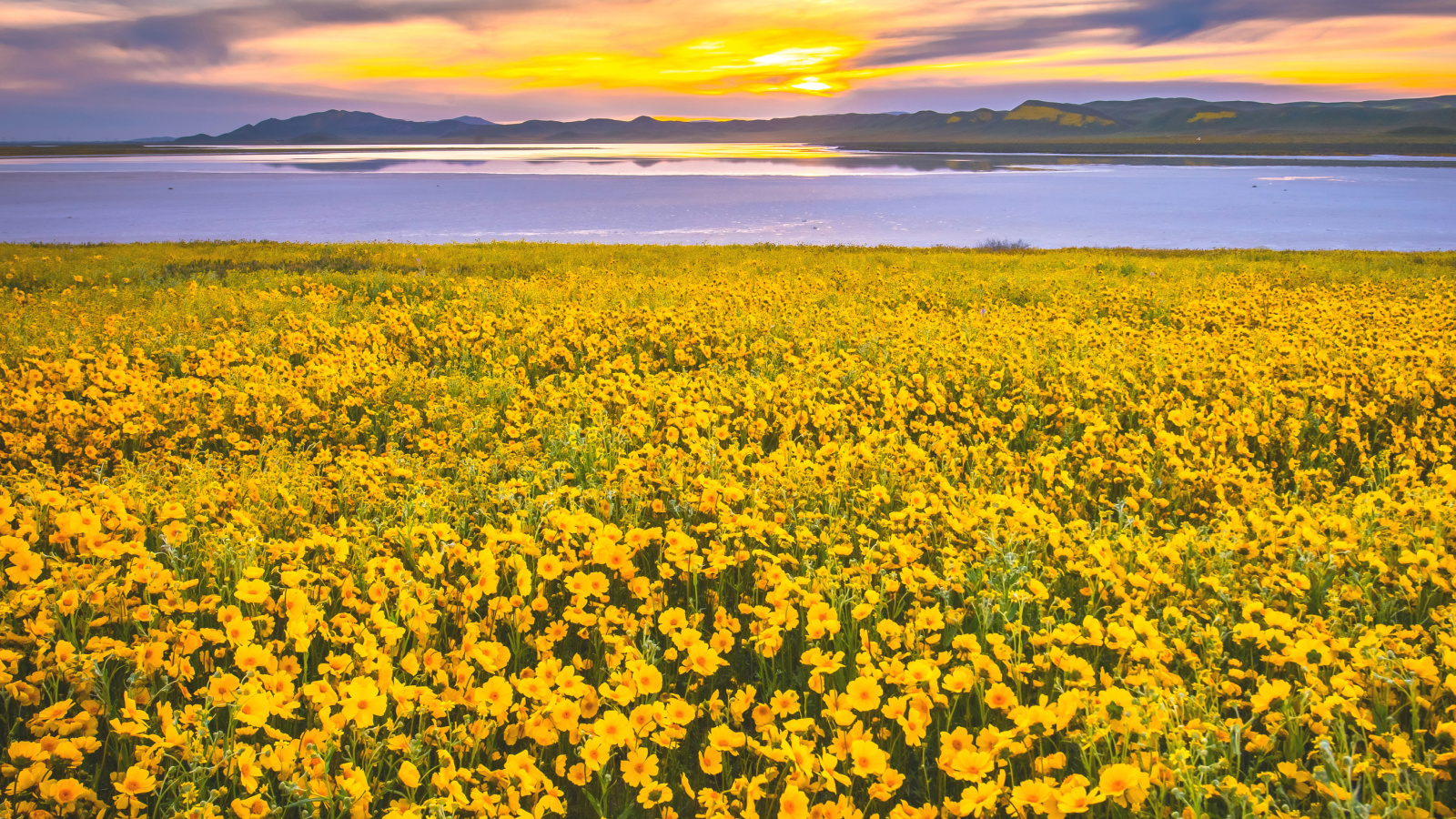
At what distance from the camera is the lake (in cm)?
4144

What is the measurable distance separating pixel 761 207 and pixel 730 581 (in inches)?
2516

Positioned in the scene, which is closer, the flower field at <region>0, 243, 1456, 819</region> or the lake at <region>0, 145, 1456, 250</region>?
the flower field at <region>0, 243, 1456, 819</region>

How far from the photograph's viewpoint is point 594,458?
554cm

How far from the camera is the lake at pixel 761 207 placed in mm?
41438

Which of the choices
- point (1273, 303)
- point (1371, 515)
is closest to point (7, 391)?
point (1371, 515)

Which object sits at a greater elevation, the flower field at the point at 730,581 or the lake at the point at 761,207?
the lake at the point at 761,207

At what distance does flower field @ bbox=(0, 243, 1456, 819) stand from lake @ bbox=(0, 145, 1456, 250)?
101 ft

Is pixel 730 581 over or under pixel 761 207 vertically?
under

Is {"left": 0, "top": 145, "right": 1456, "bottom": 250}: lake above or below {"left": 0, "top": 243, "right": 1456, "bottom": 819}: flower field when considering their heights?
above

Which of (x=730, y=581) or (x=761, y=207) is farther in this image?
(x=761, y=207)

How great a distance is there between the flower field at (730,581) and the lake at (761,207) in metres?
30.7

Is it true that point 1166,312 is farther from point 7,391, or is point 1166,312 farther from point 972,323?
point 7,391

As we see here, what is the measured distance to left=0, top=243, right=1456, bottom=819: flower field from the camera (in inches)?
101

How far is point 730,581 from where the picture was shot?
417 cm
